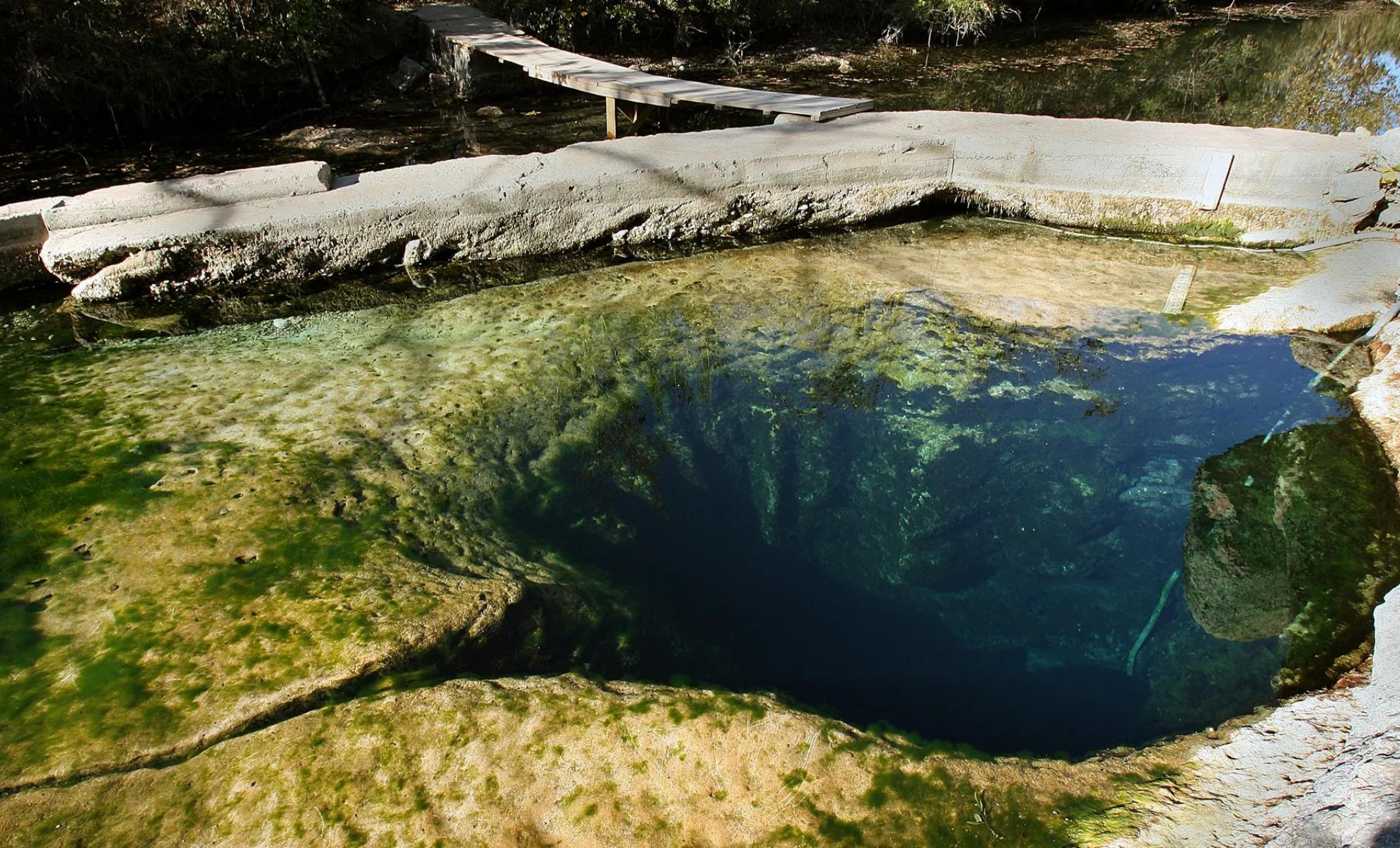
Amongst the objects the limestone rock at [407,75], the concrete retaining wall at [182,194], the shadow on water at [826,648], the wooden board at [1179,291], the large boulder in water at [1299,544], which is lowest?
the shadow on water at [826,648]

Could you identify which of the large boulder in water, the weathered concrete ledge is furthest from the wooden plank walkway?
the large boulder in water

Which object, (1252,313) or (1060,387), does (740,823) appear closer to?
(1060,387)

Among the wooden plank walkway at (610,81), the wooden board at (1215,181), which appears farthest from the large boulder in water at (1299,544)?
the wooden plank walkway at (610,81)

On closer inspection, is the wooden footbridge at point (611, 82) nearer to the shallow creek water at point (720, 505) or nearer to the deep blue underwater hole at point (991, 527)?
the shallow creek water at point (720, 505)

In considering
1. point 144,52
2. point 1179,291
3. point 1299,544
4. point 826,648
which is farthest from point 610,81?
point 1299,544

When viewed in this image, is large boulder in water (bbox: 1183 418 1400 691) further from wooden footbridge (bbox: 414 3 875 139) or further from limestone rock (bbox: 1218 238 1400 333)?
wooden footbridge (bbox: 414 3 875 139)

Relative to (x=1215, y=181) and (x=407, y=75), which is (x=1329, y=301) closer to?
(x=1215, y=181)
